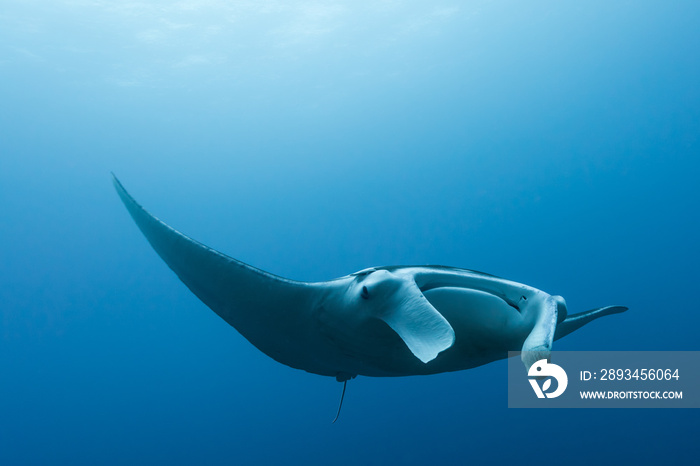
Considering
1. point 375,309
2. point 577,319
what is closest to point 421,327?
point 375,309

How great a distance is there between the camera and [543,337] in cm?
143

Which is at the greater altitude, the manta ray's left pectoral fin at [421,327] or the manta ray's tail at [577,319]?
the manta ray's tail at [577,319]

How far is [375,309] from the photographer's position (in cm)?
190

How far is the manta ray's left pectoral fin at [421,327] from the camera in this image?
58.8 inches

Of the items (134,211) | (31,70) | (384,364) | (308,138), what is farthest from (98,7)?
(384,364)

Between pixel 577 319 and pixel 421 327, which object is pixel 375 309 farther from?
pixel 577 319

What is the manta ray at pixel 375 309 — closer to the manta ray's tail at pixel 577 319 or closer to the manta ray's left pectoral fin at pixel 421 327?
the manta ray's left pectoral fin at pixel 421 327

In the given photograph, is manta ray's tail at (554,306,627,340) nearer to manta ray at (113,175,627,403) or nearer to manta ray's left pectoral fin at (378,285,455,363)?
manta ray at (113,175,627,403)

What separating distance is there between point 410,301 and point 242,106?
23.5 metres

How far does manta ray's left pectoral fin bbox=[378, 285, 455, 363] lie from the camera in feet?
4.90

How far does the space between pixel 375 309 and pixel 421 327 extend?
34cm

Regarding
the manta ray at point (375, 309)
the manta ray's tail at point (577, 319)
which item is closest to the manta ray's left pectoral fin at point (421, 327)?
the manta ray at point (375, 309)

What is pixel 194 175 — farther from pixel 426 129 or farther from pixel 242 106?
pixel 426 129

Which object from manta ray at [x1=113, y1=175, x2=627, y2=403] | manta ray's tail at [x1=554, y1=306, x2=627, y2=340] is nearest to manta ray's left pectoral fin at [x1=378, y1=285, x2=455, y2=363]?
manta ray at [x1=113, y1=175, x2=627, y2=403]
